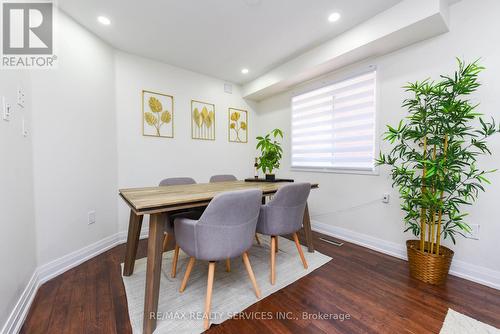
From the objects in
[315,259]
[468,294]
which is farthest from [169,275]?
[468,294]

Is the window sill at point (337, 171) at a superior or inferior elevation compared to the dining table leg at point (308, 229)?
superior

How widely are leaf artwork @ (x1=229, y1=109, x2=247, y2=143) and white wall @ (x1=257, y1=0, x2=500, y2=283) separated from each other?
4.65 ft

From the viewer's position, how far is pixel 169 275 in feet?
6.03

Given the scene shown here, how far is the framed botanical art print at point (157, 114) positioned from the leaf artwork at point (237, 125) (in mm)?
1122

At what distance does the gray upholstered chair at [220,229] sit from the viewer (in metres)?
1.26

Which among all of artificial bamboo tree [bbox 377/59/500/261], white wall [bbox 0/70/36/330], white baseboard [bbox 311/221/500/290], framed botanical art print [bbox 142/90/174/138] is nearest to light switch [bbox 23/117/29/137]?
white wall [bbox 0/70/36/330]

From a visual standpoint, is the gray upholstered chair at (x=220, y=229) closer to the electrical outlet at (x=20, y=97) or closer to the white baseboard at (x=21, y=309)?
the white baseboard at (x=21, y=309)

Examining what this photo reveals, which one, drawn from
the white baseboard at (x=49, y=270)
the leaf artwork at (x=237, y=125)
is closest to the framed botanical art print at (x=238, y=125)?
the leaf artwork at (x=237, y=125)

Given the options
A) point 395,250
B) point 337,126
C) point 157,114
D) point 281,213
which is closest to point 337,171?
point 337,126

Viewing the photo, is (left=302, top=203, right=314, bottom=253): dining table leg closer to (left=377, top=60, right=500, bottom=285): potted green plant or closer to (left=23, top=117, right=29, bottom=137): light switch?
(left=377, top=60, right=500, bottom=285): potted green plant

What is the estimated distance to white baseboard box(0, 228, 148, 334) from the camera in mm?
1234

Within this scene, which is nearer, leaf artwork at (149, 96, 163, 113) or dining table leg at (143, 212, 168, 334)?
dining table leg at (143, 212, 168, 334)

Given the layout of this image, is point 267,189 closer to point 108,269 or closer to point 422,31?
point 108,269

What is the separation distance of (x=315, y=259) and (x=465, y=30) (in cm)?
259
